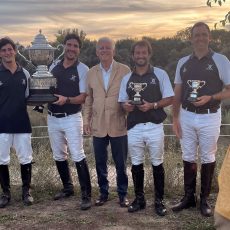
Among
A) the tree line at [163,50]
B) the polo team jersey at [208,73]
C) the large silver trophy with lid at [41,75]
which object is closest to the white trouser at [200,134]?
the polo team jersey at [208,73]

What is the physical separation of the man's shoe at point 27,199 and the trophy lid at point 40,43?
1730 mm

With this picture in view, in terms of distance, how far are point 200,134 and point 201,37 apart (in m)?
1.01

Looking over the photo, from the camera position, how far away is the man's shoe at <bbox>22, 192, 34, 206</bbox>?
5902mm

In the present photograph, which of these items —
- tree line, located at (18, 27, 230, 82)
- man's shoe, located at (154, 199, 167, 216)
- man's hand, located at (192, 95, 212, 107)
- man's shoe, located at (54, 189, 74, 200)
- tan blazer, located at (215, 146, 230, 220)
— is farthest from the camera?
tree line, located at (18, 27, 230, 82)

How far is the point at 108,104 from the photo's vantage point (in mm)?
5598

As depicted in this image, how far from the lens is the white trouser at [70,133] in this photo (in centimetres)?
577

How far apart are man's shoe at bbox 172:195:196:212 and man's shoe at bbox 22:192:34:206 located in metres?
1.67

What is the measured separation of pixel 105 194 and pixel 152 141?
3.36ft

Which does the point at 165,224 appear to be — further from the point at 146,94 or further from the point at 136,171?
the point at 146,94

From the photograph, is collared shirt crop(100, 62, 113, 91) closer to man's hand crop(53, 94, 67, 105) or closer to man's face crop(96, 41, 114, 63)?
man's face crop(96, 41, 114, 63)

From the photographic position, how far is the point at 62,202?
6.02m

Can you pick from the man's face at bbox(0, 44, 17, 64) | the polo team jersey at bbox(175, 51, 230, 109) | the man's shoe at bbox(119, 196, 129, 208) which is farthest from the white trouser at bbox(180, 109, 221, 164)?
the man's face at bbox(0, 44, 17, 64)

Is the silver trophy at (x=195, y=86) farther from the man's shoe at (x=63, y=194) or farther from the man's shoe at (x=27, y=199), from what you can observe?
the man's shoe at (x=27, y=199)

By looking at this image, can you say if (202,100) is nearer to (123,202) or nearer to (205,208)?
(205,208)
